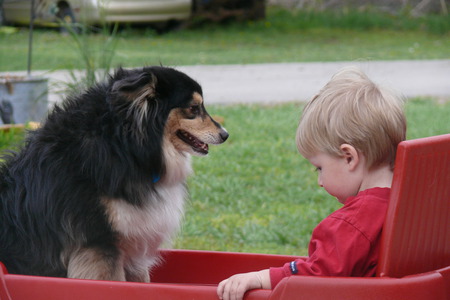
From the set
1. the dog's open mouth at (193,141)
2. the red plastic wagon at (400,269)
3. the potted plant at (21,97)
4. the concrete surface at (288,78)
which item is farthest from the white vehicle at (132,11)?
Result: the red plastic wagon at (400,269)

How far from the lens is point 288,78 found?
365 inches

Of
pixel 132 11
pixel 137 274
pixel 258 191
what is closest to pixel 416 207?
pixel 137 274

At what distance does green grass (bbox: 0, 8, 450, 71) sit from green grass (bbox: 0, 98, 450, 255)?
3.48 meters

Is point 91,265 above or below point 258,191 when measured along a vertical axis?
above

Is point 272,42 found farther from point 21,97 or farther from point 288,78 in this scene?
point 21,97

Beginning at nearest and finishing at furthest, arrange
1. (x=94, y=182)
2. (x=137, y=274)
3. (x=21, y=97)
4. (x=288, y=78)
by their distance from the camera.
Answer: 1. (x=94, y=182)
2. (x=137, y=274)
3. (x=21, y=97)
4. (x=288, y=78)

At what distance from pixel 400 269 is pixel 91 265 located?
116cm

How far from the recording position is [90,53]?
5637mm

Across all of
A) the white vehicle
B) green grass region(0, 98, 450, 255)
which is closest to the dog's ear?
green grass region(0, 98, 450, 255)

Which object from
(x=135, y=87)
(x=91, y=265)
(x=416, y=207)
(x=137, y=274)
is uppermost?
(x=135, y=87)

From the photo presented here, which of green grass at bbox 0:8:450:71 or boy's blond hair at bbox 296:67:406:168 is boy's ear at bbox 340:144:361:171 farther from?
green grass at bbox 0:8:450:71

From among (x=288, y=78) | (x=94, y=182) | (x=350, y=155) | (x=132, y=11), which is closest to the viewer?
(x=350, y=155)

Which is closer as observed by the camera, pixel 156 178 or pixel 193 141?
pixel 156 178

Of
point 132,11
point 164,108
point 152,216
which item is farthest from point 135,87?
point 132,11
